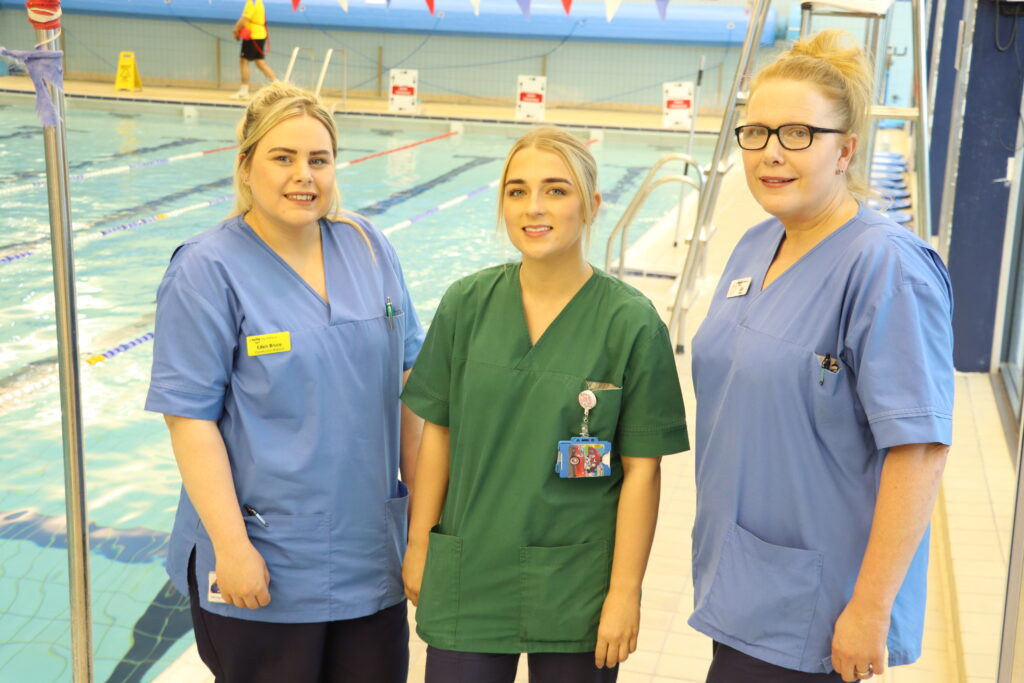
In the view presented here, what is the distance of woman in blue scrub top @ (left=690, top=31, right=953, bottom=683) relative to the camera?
4.49ft

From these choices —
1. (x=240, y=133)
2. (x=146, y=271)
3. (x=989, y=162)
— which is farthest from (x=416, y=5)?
(x=240, y=133)

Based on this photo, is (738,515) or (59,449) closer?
(738,515)

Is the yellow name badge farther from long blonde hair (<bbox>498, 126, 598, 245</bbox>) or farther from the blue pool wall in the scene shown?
the blue pool wall

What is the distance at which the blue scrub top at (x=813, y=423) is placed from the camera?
136 cm

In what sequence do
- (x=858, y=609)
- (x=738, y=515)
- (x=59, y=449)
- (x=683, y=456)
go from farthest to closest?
(x=59, y=449) < (x=683, y=456) < (x=738, y=515) < (x=858, y=609)

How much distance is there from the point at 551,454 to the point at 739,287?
15.2 inches

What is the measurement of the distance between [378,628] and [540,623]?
1.18 ft

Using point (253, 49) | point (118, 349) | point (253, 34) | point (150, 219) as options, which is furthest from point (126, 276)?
point (253, 49)

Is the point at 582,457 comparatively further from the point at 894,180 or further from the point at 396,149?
the point at 396,149

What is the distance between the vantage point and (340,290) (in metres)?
1.78

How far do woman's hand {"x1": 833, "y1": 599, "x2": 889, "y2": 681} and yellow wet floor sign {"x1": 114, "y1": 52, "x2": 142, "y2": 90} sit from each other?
51.5 ft

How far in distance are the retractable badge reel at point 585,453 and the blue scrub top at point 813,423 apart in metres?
0.16

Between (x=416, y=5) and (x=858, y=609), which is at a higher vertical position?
(x=416, y=5)

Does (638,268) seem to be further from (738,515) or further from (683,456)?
(738,515)
